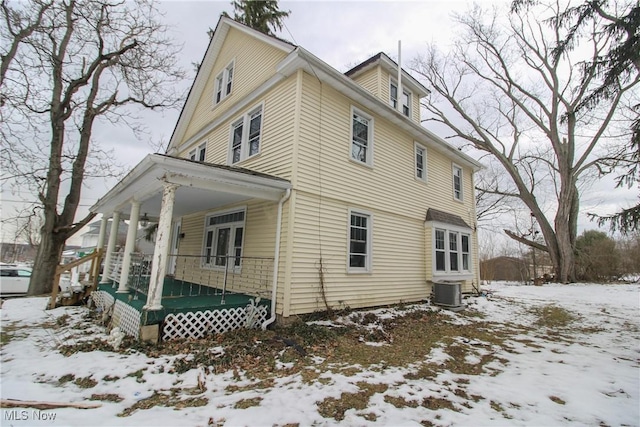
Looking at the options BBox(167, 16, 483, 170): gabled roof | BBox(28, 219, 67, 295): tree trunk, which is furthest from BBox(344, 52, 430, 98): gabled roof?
BBox(28, 219, 67, 295): tree trunk

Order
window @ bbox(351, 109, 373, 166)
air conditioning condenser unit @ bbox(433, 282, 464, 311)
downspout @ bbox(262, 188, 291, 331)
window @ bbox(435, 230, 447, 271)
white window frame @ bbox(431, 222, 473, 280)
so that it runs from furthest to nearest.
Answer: window @ bbox(435, 230, 447, 271)
white window frame @ bbox(431, 222, 473, 280)
air conditioning condenser unit @ bbox(433, 282, 464, 311)
window @ bbox(351, 109, 373, 166)
downspout @ bbox(262, 188, 291, 331)

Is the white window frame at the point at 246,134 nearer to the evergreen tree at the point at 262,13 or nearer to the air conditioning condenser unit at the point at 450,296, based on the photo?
the air conditioning condenser unit at the point at 450,296

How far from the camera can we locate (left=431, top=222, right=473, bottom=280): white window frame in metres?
10.9

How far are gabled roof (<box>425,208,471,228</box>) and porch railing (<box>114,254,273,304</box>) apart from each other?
22.0 ft

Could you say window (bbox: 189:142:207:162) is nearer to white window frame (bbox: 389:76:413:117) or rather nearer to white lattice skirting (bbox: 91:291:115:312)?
white lattice skirting (bbox: 91:291:115:312)

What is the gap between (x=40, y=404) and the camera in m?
3.17

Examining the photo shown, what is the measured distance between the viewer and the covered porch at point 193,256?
552 cm

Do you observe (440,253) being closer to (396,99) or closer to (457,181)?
(457,181)

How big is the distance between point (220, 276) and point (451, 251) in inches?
343

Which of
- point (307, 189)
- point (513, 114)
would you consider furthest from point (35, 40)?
point (513, 114)

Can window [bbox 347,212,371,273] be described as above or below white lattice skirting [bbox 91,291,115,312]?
above

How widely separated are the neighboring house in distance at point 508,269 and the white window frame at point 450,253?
1588 centimetres

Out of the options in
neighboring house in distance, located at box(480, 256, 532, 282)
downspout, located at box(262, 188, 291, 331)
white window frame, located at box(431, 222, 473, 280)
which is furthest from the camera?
neighboring house in distance, located at box(480, 256, 532, 282)

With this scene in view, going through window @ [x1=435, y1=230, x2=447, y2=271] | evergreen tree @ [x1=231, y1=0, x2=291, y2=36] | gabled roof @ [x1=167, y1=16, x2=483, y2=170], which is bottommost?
window @ [x1=435, y1=230, x2=447, y2=271]
